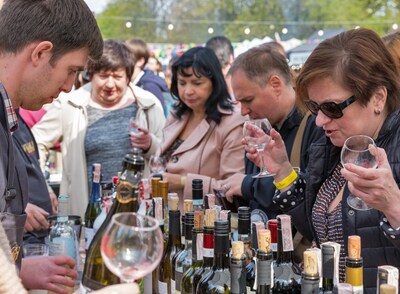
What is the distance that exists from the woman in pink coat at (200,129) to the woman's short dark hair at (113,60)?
2.08 feet

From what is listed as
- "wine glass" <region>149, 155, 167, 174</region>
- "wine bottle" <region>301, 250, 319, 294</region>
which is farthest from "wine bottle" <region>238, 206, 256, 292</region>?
"wine glass" <region>149, 155, 167, 174</region>

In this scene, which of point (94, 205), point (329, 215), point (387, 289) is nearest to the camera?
point (387, 289)

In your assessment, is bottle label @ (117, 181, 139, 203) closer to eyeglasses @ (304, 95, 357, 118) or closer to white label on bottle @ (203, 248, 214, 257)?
white label on bottle @ (203, 248, 214, 257)

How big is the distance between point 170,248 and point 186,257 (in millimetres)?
226

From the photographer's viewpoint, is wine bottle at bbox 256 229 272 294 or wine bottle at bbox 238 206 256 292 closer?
wine bottle at bbox 256 229 272 294

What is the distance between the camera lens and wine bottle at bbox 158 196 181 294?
7.56ft

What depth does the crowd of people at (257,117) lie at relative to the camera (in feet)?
6.53

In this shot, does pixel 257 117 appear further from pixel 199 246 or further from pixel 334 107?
pixel 199 246

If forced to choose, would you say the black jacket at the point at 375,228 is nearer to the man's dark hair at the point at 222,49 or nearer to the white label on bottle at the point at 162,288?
the white label on bottle at the point at 162,288

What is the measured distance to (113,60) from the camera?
4488 mm

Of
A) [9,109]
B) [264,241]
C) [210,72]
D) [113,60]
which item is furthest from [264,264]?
[113,60]

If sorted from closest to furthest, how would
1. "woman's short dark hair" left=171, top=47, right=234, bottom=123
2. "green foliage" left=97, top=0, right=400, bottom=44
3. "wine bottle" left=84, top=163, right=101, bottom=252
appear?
"wine bottle" left=84, top=163, right=101, bottom=252
"woman's short dark hair" left=171, top=47, right=234, bottom=123
"green foliage" left=97, top=0, right=400, bottom=44

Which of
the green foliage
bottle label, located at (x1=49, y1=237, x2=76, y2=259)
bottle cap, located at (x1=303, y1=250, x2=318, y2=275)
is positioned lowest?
bottle label, located at (x1=49, y1=237, x2=76, y2=259)

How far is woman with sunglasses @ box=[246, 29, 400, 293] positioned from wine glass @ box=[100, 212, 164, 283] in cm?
82
